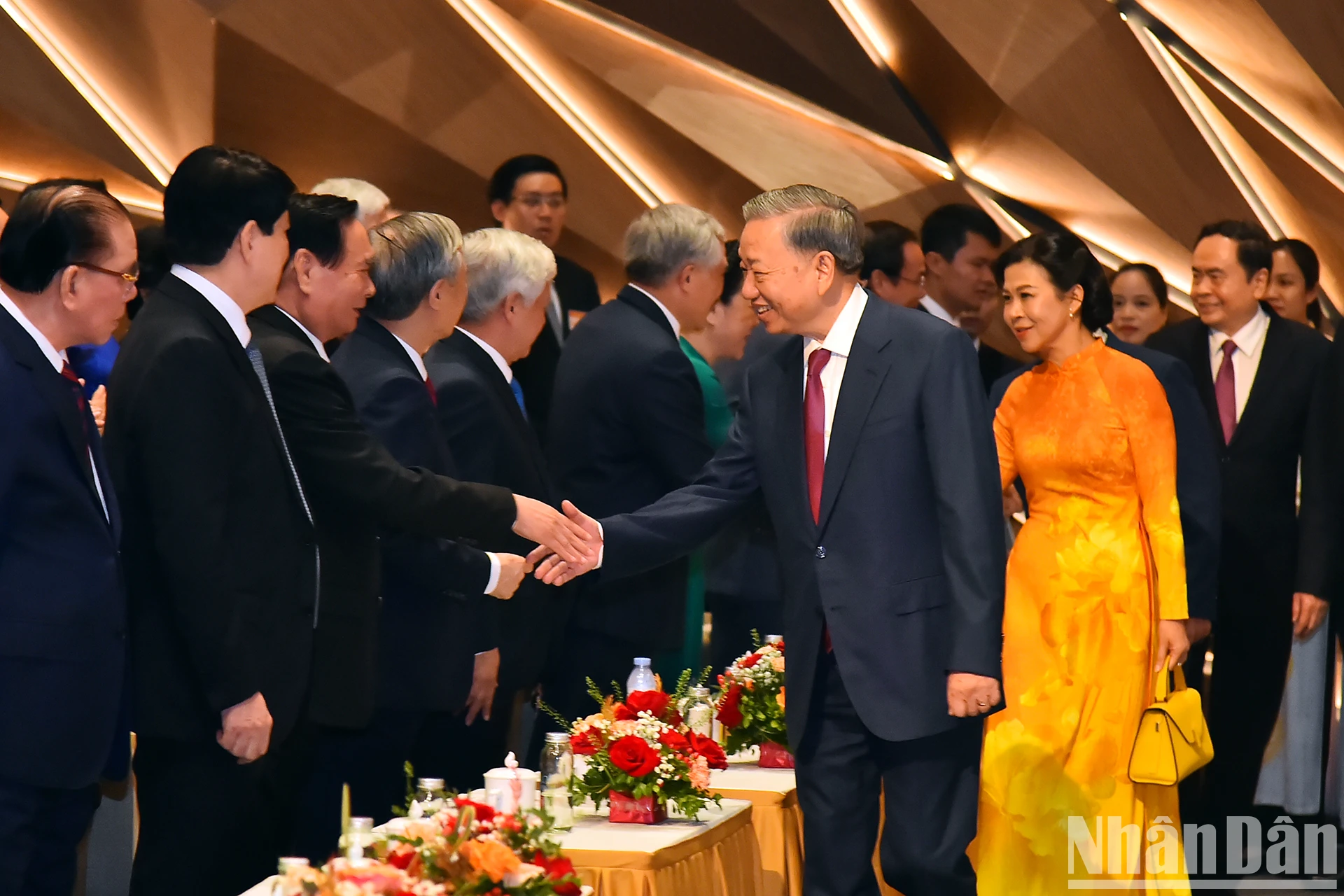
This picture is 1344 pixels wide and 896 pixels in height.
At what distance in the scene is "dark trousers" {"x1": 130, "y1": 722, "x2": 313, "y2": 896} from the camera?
3035mm

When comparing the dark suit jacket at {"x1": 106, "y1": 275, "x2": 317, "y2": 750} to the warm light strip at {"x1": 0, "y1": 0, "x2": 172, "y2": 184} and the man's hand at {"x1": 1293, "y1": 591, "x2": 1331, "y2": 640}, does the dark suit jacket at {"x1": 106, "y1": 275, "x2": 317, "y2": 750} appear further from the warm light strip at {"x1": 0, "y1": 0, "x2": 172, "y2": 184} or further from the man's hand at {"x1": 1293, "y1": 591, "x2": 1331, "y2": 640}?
the warm light strip at {"x1": 0, "y1": 0, "x2": 172, "y2": 184}

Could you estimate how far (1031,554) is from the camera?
4.41 metres

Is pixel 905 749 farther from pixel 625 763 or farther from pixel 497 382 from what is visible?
pixel 497 382

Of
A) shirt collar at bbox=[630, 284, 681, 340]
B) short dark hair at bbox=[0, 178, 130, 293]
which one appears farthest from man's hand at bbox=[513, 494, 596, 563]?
short dark hair at bbox=[0, 178, 130, 293]

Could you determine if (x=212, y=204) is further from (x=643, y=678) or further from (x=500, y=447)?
(x=643, y=678)

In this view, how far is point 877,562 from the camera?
10.8ft

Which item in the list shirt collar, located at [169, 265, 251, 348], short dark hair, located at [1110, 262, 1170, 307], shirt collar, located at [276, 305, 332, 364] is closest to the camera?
shirt collar, located at [169, 265, 251, 348]

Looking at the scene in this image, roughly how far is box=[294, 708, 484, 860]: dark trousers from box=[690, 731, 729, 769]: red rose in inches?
27.5

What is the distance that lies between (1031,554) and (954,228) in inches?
80.5

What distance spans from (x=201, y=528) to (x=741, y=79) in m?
4.96

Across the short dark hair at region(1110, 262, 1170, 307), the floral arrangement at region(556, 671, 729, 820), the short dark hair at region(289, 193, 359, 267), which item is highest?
the short dark hair at region(1110, 262, 1170, 307)

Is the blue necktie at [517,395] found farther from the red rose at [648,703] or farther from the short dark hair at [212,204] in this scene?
the short dark hair at [212,204]

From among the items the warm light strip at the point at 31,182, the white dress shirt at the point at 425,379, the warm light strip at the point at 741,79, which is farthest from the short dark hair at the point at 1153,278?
the warm light strip at the point at 31,182

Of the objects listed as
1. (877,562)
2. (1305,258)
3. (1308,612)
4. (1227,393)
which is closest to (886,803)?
(877,562)
